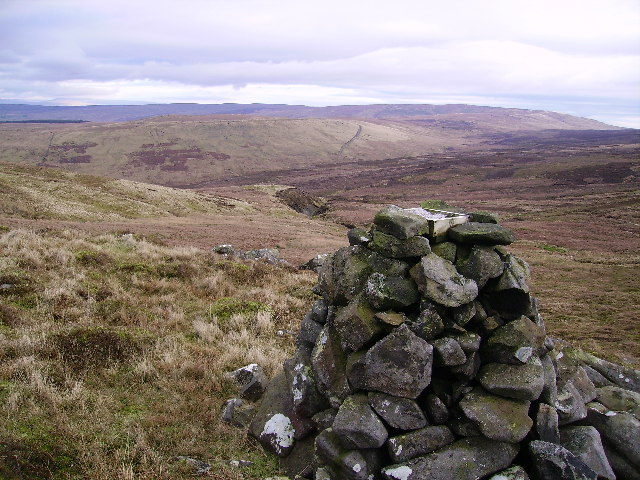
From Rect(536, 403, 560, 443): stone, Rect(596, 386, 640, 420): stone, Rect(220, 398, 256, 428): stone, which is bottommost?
Rect(220, 398, 256, 428): stone

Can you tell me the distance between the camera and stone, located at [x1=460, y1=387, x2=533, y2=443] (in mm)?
5820

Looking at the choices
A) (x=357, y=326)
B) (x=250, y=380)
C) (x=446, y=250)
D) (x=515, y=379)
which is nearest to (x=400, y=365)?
(x=357, y=326)

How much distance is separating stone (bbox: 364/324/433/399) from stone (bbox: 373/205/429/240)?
5.34 feet

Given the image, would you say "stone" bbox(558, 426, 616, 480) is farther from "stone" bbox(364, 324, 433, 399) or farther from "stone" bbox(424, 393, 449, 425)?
"stone" bbox(364, 324, 433, 399)

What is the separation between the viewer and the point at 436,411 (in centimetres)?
617

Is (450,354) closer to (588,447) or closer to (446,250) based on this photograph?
(446,250)

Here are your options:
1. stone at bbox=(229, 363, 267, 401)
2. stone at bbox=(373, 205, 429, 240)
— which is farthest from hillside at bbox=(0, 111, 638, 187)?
stone at bbox=(373, 205, 429, 240)

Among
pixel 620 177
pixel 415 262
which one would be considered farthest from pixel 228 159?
pixel 415 262

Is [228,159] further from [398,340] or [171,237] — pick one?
[398,340]

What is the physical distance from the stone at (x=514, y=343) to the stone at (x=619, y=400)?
2.18 m

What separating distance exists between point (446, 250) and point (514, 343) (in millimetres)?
1847

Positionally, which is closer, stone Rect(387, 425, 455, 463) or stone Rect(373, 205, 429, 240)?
stone Rect(387, 425, 455, 463)

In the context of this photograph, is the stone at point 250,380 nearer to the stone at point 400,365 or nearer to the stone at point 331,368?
the stone at point 331,368

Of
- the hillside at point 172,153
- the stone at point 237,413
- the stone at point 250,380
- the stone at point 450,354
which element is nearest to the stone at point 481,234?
the stone at point 450,354
